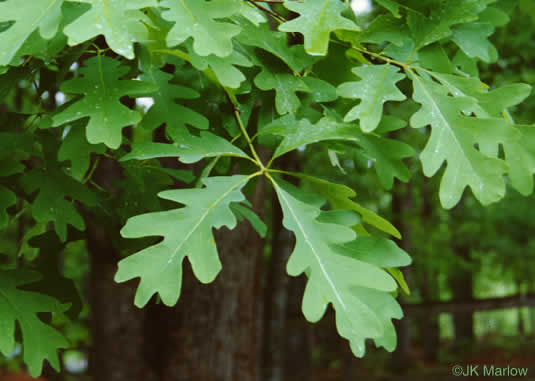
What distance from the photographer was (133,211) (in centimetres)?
154

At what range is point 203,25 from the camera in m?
1.08

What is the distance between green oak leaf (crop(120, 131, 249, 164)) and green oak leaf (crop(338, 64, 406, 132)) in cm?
27

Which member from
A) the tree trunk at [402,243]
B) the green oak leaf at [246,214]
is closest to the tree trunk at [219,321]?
the green oak leaf at [246,214]

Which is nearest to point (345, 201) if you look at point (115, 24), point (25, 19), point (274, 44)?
point (274, 44)

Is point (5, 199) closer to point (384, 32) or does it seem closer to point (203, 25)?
point (203, 25)

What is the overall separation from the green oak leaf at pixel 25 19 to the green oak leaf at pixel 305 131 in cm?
51

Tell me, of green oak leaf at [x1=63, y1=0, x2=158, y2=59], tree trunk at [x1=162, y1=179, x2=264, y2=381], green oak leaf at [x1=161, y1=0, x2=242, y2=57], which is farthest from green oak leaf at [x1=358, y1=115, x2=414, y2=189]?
tree trunk at [x1=162, y1=179, x2=264, y2=381]

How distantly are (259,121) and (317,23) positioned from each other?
0.32 m

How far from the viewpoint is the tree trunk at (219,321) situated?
3391 millimetres

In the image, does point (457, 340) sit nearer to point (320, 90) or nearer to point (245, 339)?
point (245, 339)

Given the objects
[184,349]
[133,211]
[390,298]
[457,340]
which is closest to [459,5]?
[390,298]

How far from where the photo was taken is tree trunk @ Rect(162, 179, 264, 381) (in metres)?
3.39

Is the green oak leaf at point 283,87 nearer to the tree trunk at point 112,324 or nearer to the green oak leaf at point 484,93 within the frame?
the green oak leaf at point 484,93

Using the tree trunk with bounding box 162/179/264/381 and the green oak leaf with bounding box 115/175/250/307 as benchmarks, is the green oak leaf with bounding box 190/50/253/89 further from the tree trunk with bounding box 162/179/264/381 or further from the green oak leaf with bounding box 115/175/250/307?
the tree trunk with bounding box 162/179/264/381
